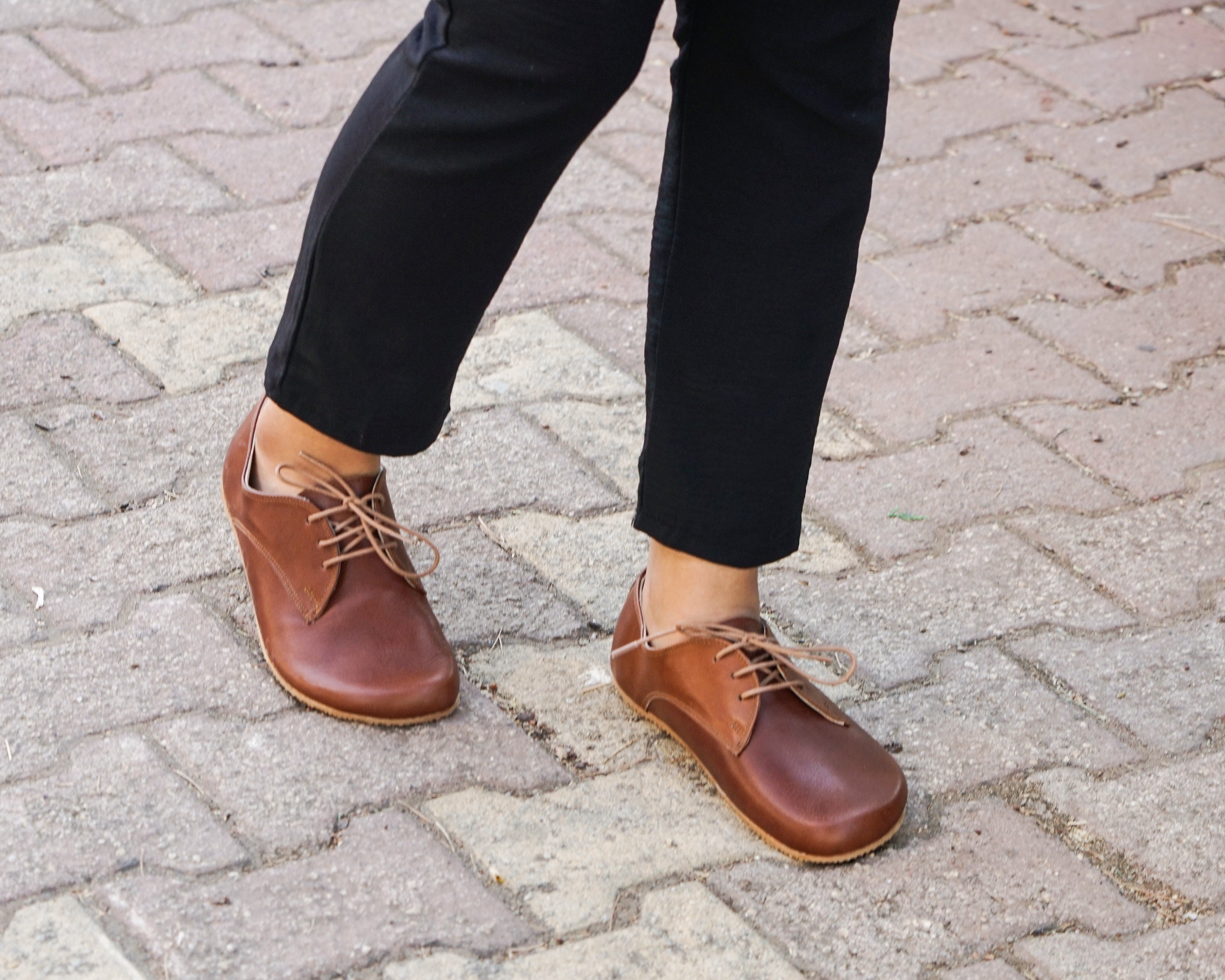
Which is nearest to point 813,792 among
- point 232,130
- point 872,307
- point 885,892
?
point 885,892

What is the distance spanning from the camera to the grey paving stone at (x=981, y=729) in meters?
1.70

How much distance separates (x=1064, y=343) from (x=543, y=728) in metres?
1.20

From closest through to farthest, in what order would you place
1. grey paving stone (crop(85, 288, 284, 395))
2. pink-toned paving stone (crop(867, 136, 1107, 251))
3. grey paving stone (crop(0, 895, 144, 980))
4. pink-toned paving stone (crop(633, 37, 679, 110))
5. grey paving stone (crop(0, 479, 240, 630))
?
1. grey paving stone (crop(0, 895, 144, 980))
2. grey paving stone (crop(0, 479, 240, 630))
3. grey paving stone (crop(85, 288, 284, 395))
4. pink-toned paving stone (crop(867, 136, 1107, 251))
5. pink-toned paving stone (crop(633, 37, 679, 110))

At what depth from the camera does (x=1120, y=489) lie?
220 centimetres

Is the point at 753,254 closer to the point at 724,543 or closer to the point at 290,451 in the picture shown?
the point at 724,543

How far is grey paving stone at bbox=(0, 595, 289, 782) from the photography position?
1575mm

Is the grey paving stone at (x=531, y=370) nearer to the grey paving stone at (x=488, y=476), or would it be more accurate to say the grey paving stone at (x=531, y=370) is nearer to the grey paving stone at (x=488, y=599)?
the grey paving stone at (x=488, y=476)

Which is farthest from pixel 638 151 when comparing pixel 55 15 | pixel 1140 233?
pixel 55 15

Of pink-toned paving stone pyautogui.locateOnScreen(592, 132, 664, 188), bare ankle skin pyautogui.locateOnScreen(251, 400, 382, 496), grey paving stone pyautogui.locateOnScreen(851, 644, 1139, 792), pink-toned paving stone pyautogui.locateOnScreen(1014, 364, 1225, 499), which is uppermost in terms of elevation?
bare ankle skin pyautogui.locateOnScreen(251, 400, 382, 496)

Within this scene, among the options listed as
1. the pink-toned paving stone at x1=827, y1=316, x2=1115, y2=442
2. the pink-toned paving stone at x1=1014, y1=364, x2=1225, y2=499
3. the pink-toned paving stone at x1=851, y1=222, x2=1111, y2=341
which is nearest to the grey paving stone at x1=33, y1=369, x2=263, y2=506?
the pink-toned paving stone at x1=827, y1=316, x2=1115, y2=442

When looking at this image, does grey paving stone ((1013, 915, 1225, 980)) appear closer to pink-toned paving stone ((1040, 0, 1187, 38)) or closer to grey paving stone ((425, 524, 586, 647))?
grey paving stone ((425, 524, 586, 647))

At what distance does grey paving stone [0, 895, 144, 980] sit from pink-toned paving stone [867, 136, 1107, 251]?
1.80 m

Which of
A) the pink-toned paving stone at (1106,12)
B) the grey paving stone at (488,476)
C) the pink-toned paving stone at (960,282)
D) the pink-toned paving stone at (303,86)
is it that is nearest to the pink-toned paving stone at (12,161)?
the pink-toned paving stone at (303,86)

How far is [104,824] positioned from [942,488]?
114cm
